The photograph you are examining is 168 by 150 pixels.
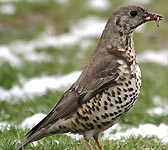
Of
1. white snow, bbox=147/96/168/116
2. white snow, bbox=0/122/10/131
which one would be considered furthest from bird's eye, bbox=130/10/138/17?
white snow, bbox=147/96/168/116

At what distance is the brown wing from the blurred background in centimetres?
37

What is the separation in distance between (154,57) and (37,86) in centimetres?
405

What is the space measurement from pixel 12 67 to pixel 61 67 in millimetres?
1183

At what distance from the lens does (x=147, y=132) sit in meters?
7.46

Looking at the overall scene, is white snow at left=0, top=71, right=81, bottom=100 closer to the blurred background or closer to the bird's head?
the blurred background

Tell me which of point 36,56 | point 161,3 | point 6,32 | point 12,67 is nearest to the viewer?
point 12,67

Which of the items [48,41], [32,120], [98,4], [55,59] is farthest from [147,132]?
[98,4]

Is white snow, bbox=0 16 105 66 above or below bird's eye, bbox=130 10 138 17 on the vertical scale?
above

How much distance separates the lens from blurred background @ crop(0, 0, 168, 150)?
8.38 meters

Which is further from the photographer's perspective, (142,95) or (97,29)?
(97,29)

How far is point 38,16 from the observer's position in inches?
640

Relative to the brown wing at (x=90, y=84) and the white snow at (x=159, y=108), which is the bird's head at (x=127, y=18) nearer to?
the brown wing at (x=90, y=84)

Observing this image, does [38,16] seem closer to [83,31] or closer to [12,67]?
[83,31]

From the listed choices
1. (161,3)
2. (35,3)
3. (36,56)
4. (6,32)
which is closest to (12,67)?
(36,56)
